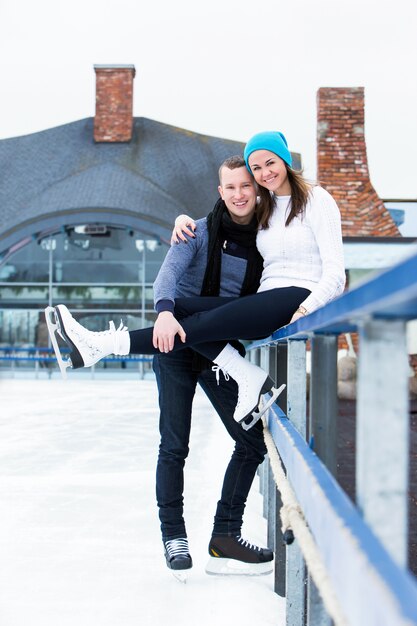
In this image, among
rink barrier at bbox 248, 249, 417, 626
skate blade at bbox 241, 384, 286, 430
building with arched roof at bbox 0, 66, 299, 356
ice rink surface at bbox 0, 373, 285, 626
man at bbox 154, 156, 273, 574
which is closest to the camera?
rink barrier at bbox 248, 249, 417, 626

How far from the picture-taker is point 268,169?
2.45m

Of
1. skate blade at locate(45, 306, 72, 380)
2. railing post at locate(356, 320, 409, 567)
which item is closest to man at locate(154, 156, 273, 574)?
skate blade at locate(45, 306, 72, 380)

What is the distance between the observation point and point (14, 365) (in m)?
18.0

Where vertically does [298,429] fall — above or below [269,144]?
below

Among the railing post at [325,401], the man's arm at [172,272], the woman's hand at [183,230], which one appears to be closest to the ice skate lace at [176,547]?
the man's arm at [172,272]

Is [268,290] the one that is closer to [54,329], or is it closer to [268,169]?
[268,169]

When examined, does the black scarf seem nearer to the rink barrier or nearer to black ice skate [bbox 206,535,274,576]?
black ice skate [bbox 206,535,274,576]

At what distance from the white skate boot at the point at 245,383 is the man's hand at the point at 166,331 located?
0.23 m

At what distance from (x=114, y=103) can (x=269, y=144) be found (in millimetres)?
18804

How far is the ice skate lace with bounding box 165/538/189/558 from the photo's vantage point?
2.55 meters

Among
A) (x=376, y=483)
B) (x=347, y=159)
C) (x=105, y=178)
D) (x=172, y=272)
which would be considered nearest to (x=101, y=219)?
(x=105, y=178)

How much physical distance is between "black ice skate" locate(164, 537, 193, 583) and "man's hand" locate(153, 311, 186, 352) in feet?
2.36

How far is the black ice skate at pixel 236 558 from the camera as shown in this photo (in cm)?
261

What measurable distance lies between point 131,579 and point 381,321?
77.8 inches
